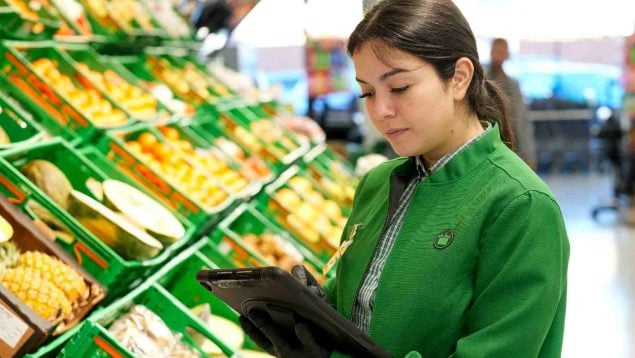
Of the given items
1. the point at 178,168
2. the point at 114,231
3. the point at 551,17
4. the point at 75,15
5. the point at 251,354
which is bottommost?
the point at 251,354

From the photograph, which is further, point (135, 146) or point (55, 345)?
point (135, 146)

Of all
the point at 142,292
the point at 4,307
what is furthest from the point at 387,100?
the point at 142,292

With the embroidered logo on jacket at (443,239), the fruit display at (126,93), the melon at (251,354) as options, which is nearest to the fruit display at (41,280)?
the melon at (251,354)

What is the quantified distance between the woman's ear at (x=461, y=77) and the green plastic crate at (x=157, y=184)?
5.53 ft

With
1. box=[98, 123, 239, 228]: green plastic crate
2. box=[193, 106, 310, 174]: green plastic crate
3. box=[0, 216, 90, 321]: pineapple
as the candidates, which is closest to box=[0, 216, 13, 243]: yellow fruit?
box=[0, 216, 90, 321]: pineapple

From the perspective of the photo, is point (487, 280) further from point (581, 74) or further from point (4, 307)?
point (581, 74)

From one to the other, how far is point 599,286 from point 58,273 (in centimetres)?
585

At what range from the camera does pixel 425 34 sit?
1.86 metres

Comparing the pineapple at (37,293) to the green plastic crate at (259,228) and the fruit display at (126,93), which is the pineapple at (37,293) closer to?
the green plastic crate at (259,228)

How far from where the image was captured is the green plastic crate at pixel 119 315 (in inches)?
91.2

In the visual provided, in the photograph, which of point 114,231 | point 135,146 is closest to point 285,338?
point 114,231

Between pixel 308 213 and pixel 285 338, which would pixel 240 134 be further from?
pixel 285 338

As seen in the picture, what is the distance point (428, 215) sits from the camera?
1.90 metres

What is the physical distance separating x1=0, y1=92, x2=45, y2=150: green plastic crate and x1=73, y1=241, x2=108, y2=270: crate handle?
1.76ft
